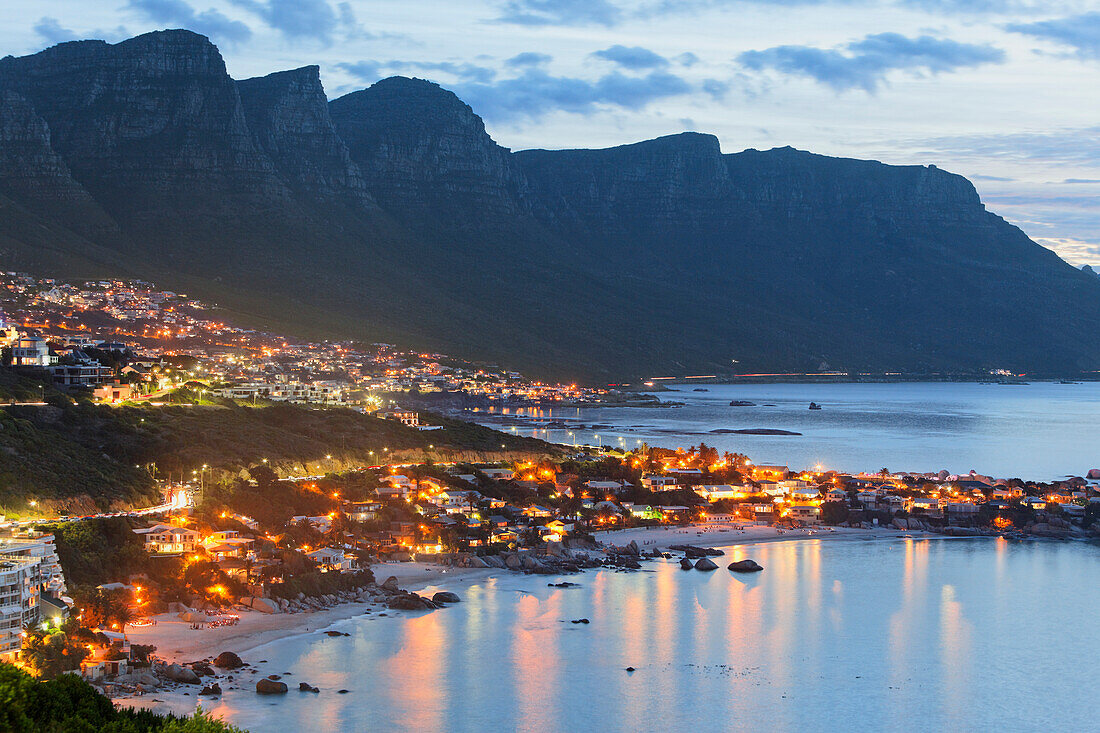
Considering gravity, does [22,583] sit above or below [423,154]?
below

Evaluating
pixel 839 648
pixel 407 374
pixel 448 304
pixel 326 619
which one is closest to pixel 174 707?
pixel 326 619

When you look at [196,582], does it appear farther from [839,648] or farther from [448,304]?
[448,304]

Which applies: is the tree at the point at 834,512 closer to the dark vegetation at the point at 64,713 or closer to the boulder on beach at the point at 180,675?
the boulder on beach at the point at 180,675

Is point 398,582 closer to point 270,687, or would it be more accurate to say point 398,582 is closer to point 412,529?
point 412,529

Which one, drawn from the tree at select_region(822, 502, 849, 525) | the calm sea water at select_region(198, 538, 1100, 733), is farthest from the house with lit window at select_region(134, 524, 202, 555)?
the tree at select_region(822, 502, 849, 525)

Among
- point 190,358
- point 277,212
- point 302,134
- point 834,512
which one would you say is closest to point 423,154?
point 302,134

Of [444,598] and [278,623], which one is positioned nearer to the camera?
[278,623]

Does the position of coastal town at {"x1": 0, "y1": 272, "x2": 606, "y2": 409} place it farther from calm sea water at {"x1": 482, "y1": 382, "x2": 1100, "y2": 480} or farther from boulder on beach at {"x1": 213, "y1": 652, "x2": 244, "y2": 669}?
boulder on beach at {"x1": 213, "y1": 652, "x2": 244, "y2": 669}
